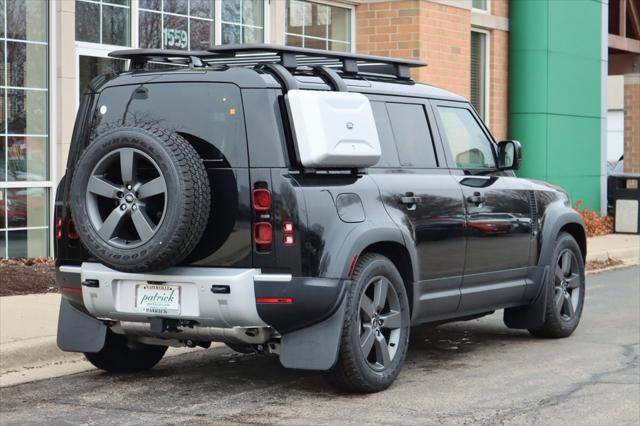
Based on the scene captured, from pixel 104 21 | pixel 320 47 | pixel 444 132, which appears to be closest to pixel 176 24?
pixel 104 21

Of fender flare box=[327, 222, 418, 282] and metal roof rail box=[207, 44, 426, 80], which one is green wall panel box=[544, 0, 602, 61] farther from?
fender flare box=[327, 222, 418, 282]

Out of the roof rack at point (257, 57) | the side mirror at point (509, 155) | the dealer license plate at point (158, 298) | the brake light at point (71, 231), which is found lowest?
the dealer license plate at point (158, 298)

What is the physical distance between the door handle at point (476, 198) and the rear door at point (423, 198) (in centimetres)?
14

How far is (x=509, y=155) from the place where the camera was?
919 cm

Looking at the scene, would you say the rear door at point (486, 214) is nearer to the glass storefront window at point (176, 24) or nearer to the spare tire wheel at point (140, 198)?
the spare tire wheel at point (140, 198)

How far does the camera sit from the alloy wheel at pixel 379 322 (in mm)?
7371

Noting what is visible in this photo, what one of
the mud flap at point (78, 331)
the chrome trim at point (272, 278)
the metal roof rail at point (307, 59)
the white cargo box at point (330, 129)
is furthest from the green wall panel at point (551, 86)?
the chrome trim at point (272, 278)

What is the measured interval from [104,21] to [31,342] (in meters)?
5.73

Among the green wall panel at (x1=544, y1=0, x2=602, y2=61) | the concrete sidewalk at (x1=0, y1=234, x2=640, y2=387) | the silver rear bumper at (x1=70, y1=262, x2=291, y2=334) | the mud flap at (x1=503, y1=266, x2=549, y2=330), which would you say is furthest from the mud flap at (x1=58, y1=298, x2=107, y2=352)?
the green wall panel at (x1=544, y1=0, x2=602, y2=61)

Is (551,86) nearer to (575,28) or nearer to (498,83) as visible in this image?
(498,83)

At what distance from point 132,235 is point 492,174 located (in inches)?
126

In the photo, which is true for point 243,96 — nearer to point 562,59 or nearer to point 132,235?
point 132,235

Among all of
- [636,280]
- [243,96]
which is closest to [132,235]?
[243,96]

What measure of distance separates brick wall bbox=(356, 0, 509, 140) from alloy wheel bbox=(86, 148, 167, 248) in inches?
425
